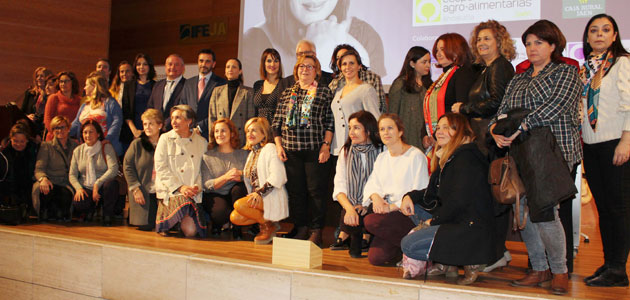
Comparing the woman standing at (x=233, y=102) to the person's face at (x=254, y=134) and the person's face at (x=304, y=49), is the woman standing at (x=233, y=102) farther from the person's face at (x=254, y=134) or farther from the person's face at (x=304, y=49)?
the person's face at (x=304, y=49)

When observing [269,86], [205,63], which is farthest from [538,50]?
[205,63]

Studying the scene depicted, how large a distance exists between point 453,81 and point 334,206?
1.76 meters

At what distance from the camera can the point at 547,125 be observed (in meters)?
2.88

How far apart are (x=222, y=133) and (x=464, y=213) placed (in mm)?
2163

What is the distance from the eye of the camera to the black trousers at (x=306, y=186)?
4.12 meters

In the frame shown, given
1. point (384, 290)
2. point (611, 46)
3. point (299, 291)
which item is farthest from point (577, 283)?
point (299, 291)

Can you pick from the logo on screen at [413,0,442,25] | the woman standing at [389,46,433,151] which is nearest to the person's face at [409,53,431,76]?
the woman standing at [389,46,433,151]

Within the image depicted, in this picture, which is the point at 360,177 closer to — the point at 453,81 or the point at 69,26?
the point at 453,81

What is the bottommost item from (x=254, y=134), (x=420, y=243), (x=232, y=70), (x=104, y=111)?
(x=420, y=243)

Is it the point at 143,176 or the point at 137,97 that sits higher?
the point at 137,97

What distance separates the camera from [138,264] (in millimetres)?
3502

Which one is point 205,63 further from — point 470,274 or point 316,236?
point 470,274

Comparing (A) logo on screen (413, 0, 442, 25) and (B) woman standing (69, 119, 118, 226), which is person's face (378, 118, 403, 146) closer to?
(B) woman standing (69, 119, 118, 226)

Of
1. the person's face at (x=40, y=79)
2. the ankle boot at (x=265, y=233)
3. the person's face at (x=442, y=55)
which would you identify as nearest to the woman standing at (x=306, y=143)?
the ankle boot at (x=265, y=233)
